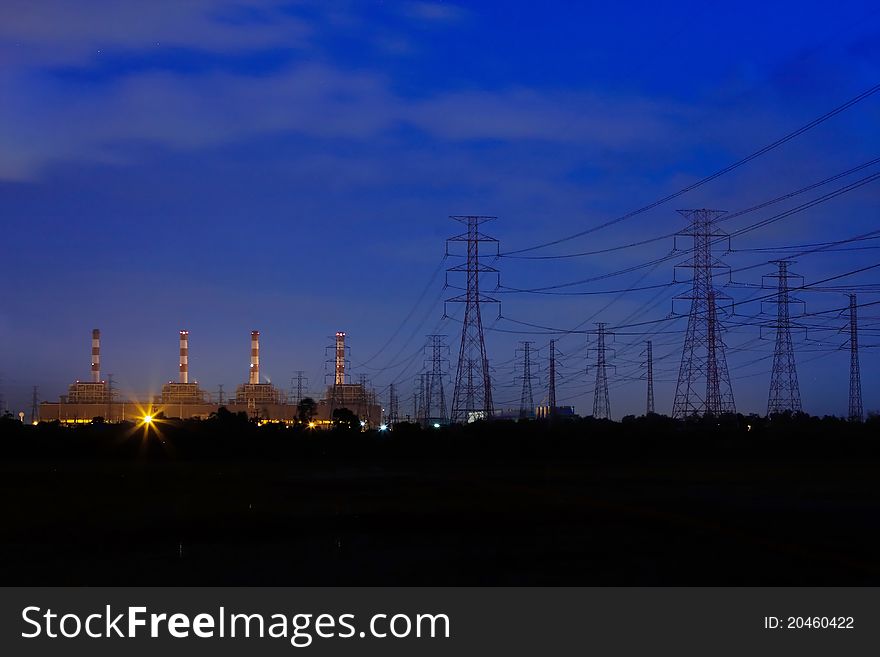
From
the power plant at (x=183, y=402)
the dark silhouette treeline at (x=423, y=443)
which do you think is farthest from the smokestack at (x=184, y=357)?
the dark silhouette treeline at (x=423, y=443)

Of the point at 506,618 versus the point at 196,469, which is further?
the point at 196,469

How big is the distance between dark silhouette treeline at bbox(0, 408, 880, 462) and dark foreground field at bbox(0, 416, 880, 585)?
541 inches

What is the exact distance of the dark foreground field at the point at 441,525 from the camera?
47.5 feet

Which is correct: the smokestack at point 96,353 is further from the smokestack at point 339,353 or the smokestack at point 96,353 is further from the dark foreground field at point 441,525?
the dark foreground field at point 441,525

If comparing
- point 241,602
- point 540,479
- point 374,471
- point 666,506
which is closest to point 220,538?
point 241,602

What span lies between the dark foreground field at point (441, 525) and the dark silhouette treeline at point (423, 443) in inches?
541

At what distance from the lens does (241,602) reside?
12.2 metres

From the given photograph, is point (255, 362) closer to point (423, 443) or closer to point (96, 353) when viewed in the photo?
point (96, 353)

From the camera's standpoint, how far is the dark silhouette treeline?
6219 cm

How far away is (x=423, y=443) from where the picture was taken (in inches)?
2527

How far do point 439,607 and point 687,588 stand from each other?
3265mm

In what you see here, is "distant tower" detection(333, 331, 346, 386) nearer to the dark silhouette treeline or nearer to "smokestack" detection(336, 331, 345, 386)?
"smokestack" detection(336, 331, 345, 386)

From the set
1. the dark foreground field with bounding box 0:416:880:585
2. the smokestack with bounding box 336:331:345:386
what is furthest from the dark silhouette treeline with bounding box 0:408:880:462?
the smokestack with bounding box 336:331:345:386

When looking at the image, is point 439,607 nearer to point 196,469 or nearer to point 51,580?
point 51,580
